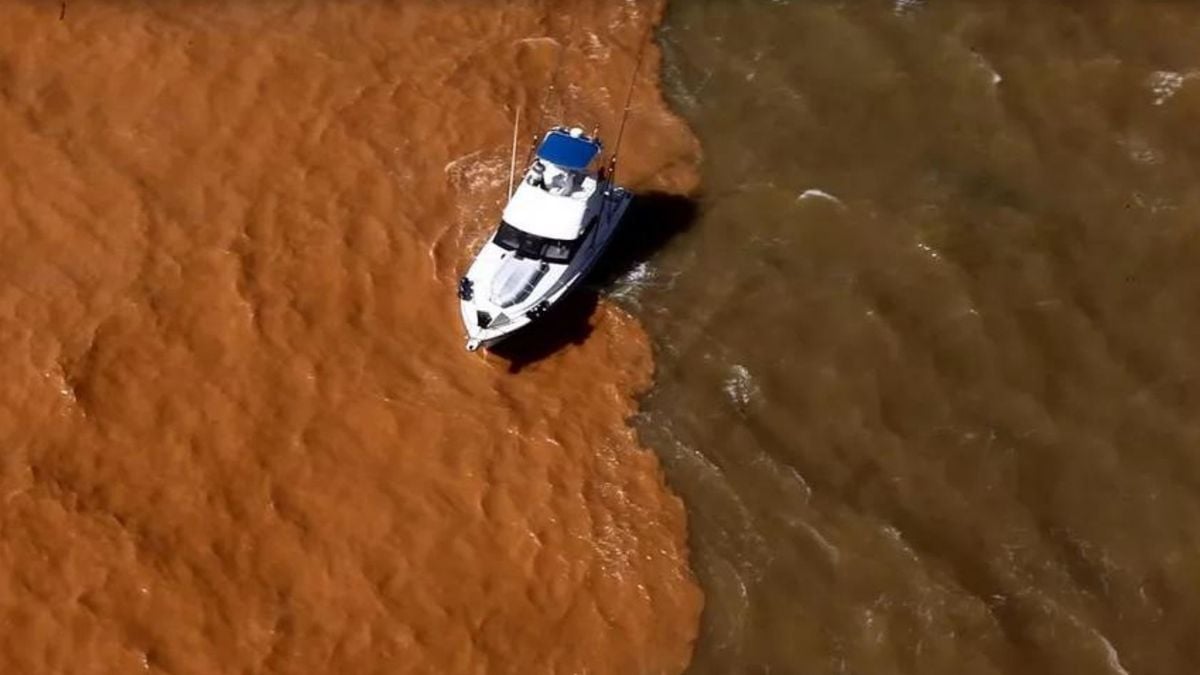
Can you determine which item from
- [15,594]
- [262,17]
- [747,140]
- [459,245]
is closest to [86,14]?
[262,17]

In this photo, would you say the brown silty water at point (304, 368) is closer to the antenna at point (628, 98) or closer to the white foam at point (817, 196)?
the antenna at point (628, 98)

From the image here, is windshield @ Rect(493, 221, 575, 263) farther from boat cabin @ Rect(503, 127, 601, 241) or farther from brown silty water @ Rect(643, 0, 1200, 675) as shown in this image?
brown silty water @ Rect(643, 0, 1200, 675)

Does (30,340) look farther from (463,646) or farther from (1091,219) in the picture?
(1091,219)

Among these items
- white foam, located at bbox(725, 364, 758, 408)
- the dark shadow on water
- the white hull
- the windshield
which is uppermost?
the windshield

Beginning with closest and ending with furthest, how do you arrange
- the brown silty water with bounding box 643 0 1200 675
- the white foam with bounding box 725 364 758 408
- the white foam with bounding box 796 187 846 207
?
the brown silty water with bounding box 643 0 1200 675
the white foam with bounding box 725 364 758 408
the white foam with bounding box 796 187 846 207

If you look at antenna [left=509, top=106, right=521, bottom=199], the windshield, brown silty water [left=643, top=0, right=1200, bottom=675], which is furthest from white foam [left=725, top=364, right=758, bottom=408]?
antenna [left=509, top=106, right=521, bottom=199]

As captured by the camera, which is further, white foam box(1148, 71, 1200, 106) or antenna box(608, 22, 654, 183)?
white foam box(1148, 71, 1200, 106)

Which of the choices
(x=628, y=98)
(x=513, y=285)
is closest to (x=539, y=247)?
(x=513, y=285)

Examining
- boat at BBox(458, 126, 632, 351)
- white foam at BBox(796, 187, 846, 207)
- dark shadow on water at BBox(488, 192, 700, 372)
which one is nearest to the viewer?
boat at BBox(458, 126, 632, 351)

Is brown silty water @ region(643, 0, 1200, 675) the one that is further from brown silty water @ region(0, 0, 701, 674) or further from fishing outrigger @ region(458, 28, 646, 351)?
fishing outrigger @ region(458, 28, 646, 351)

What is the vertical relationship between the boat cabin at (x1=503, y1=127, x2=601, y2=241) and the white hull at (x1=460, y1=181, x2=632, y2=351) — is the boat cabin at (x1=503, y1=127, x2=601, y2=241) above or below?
above
